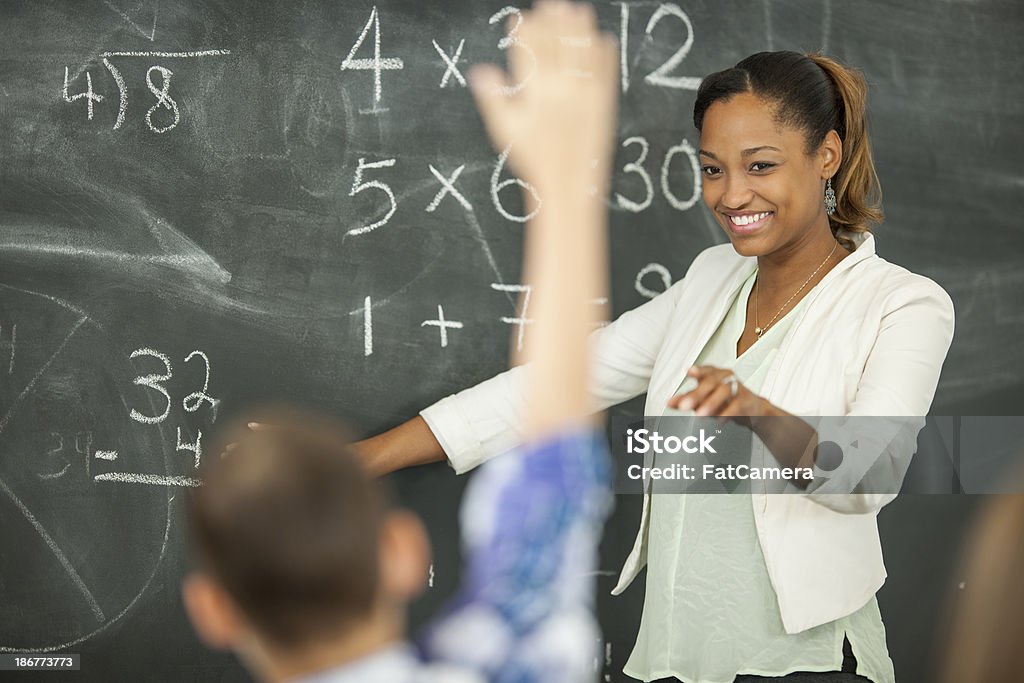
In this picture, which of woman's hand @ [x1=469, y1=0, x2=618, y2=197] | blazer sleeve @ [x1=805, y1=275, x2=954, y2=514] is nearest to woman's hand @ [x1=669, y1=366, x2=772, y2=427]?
blazer sleeve @ [x1=805, y1=275, x2=954, y2=514]

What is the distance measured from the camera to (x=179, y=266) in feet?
7.17

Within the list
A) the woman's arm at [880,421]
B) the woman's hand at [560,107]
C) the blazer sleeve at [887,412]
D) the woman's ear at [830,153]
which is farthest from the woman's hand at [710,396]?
the woman's ear at [830,153]

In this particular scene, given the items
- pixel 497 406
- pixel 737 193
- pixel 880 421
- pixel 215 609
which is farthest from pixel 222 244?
pixel 215 609

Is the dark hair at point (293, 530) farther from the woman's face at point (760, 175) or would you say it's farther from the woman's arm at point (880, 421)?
the woman's face at point (760, 175)

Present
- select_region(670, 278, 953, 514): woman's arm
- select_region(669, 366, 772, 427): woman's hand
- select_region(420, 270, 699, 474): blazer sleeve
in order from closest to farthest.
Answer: select_region(669, 366, 772, 427): woman's hand
select_region(670, 278, 953, 514): woman's arm
select_region(420, 270, 699, 474): blazer sleeve

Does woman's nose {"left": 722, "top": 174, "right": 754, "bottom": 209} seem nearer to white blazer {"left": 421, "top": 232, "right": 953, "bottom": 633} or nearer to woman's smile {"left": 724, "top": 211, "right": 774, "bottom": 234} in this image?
woman's smile {"left": 724, "top": 211, "right": 774, "bottom": 234}

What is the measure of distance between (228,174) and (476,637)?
1545mm

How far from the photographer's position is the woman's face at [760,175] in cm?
180

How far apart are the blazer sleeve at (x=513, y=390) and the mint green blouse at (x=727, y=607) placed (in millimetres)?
231

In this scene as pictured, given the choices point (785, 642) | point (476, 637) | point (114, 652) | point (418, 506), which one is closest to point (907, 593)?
point (785, 642)

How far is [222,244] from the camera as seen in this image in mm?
2191

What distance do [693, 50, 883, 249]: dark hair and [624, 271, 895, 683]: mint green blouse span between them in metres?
0.23

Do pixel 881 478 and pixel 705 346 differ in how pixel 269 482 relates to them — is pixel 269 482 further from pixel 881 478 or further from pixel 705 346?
pixel 705 346

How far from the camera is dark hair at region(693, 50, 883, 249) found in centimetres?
181
